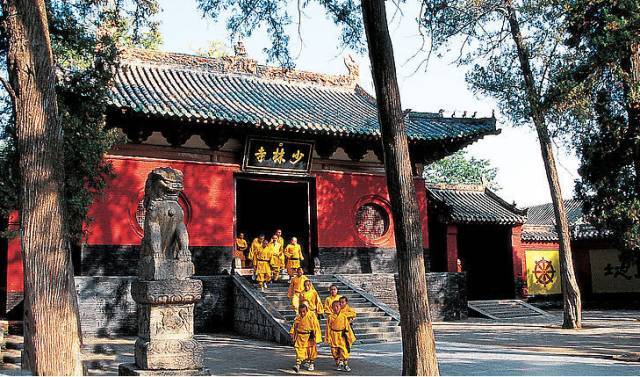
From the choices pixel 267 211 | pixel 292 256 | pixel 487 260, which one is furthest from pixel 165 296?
pixel 487 260

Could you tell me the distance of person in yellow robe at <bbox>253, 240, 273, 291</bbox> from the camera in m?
13.0

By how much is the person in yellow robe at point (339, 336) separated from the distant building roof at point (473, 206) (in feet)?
35.5

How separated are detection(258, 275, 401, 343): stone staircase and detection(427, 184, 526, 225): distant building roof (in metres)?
6.44

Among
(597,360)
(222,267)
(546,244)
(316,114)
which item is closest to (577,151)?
(597,360)

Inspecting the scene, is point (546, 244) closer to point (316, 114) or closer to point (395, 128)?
point (316, 114)

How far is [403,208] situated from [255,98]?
10725 mm

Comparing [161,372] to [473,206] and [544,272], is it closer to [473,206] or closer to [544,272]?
[473,206]

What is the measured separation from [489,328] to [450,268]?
507 cm

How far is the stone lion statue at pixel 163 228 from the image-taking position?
628cm

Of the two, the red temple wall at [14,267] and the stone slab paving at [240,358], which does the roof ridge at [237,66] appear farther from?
the stone slab paving at [240,358]

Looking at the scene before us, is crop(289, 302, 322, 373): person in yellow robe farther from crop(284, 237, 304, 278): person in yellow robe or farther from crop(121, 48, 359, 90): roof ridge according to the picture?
crop(121, 48, 359, 90): roof ridge

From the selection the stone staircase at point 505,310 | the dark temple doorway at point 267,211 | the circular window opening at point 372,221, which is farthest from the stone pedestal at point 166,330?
the dark temple doorway at point 267,211

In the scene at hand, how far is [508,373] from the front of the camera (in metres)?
7.21

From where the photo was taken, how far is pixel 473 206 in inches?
797
